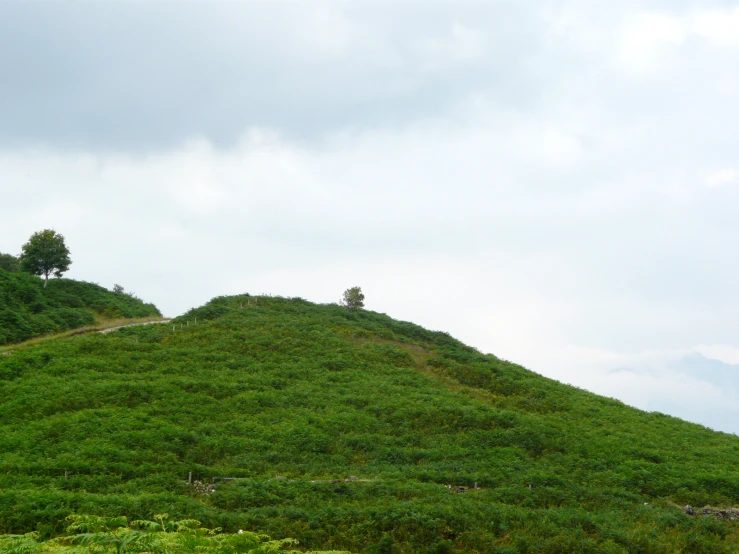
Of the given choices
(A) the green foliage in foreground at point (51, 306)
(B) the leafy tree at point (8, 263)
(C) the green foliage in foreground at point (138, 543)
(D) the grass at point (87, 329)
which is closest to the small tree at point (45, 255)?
(A) the green foliage in foreground at point (51, 306)

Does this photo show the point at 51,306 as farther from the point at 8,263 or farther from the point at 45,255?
the point at 8,263

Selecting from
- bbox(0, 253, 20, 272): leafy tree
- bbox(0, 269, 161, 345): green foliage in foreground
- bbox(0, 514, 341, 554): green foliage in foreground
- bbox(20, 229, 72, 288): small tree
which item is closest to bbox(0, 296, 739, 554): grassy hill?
bbox(0, 514, 341, 554): green foliage in foreground

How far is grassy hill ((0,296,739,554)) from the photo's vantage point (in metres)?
15.8

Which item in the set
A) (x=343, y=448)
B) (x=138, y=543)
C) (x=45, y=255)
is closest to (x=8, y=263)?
(x=45, y=255)

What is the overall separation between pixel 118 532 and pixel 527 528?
1008cm

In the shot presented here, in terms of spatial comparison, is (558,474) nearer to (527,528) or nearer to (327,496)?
(527,528)

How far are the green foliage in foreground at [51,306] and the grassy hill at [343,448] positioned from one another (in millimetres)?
9546

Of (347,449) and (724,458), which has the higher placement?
(724,458)

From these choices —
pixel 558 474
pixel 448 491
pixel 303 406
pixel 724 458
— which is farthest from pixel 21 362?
pixel 724 458

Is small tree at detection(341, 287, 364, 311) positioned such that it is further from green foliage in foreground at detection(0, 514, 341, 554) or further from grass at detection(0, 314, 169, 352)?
green foliage in foreground at detection(0, 514, 341, 554)

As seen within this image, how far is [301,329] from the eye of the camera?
39656mm

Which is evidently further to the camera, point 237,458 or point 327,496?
point 237,458

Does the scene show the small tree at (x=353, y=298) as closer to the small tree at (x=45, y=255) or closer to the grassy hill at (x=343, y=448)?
the grassy hill at (x=343, y=448)

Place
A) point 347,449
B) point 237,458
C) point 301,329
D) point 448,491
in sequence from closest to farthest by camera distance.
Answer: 1. point 448,491
2. point 237,458
3. point 347,449
4. point 301,329
